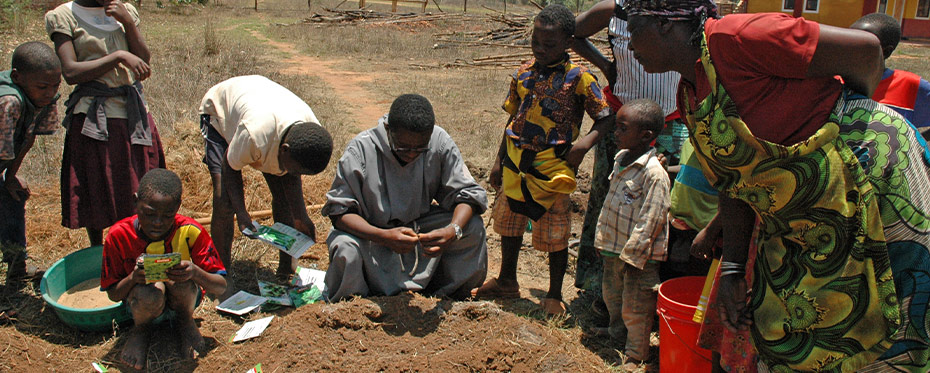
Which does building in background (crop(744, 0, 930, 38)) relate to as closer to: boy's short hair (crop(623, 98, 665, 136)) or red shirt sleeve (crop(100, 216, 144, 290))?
boy's short hair (crop(623, 98, 665, 136))

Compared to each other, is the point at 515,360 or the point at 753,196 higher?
the point at 753,196

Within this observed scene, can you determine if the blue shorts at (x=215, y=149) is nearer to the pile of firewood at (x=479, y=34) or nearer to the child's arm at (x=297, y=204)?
the child's arm at (x=297, y=204)

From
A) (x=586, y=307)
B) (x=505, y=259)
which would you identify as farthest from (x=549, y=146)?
(x=586, y=307)

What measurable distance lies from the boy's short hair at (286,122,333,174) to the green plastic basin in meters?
1.15

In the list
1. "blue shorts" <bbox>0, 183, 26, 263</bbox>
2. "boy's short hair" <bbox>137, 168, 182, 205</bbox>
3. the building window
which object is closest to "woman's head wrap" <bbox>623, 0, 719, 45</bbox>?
"boy's short hair" <bbox>137, 168, 182, 205</bbox>

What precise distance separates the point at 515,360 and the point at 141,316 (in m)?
1.73

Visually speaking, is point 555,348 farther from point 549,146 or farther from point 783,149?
point 783,149

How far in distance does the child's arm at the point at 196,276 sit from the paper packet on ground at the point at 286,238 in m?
0.33

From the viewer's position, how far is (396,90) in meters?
11.2

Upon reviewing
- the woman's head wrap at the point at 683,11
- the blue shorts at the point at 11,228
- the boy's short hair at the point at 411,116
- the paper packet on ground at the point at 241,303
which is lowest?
the paper packet on ground at the point at 241,303

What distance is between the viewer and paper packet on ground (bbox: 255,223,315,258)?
11.2 ft

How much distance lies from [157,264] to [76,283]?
3.85 feet

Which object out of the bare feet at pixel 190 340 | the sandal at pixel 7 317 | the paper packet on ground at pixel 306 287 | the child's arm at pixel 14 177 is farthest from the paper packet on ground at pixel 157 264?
the child's arm at pixel 14 177

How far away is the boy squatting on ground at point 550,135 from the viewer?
3594mm
